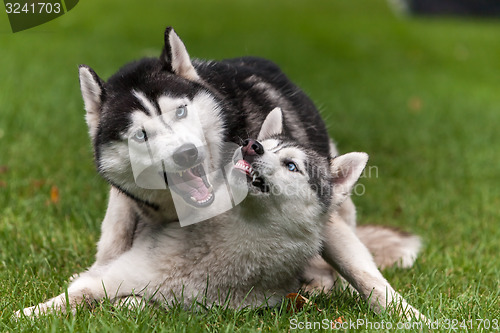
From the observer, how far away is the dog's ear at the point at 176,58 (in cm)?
Result: 342

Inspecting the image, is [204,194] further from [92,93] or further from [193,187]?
[92,93]

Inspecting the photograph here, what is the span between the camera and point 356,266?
346 cm

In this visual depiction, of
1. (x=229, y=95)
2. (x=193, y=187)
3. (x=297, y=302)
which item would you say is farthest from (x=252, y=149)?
(x=297, y=302)

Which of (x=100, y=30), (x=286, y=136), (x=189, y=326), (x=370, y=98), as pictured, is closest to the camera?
(x=189, y=326)

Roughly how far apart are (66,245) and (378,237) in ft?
7.72

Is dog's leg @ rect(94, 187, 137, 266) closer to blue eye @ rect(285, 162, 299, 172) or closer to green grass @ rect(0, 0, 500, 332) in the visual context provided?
green grass @ rect(0, 0, 500, 332)

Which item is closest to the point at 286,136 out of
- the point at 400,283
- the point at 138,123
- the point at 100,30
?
the point at 138,123

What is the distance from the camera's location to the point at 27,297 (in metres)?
3.29

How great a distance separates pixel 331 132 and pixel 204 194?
15.5 feet

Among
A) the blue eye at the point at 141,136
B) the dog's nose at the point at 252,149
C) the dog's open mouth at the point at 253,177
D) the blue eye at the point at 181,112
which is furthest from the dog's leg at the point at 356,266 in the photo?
the blue eye at the point at 141,136

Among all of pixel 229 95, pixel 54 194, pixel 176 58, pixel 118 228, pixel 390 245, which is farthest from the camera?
pixel 54 194

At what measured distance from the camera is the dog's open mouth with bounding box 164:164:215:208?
318 centimetres

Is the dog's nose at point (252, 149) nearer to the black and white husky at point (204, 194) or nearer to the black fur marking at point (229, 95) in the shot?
the black and white husky at point (204, 194)

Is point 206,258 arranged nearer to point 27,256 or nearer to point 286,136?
point 286,136
